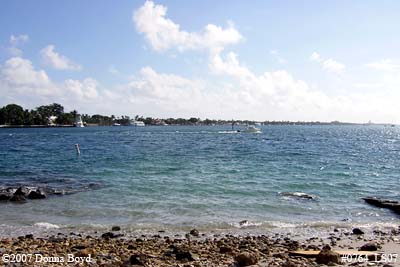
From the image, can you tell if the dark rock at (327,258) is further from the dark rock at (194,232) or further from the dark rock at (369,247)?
the dark rock at (194,232)

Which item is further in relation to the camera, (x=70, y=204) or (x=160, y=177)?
(x=160, y=177)

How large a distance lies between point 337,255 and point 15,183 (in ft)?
74.9

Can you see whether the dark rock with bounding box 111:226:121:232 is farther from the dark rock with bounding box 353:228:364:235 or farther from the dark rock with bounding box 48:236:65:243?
the dark rock with bounding box 353:228:364:235

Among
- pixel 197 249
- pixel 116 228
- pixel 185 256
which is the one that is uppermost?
pixel 185 256

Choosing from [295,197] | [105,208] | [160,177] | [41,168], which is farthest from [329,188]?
[41,168]

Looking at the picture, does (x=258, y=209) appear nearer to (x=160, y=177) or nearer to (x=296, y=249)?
(x=296, y=249)

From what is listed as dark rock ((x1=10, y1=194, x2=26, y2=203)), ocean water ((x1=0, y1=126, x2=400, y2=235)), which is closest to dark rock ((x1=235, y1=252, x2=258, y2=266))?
ocean water ((x1=0, y1=126, x2=400, y2=235))

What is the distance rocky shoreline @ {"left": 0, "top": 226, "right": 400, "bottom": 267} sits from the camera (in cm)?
979

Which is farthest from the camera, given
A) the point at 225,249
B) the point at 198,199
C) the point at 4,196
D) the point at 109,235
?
the point at 198,199

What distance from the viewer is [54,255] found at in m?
10.1

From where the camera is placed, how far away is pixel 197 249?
11273 millimetres

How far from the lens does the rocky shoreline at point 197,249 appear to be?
9789 mm

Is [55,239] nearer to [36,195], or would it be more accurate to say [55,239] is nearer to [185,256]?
[185,256]

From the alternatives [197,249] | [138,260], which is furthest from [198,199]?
[138,260]
